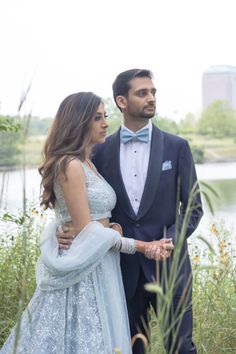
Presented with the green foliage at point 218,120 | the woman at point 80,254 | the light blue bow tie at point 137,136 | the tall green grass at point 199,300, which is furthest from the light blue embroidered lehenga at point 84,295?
the green foliage at point 218,120

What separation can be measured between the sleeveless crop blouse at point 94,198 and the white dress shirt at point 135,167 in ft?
0.42

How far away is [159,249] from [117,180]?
0.43m

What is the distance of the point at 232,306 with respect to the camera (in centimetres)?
401

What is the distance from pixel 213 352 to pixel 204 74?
1715 centimetres

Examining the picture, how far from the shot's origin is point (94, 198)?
3.06 m

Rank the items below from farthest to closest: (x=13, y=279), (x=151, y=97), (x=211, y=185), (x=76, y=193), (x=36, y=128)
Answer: (x=13, y=279) < (x=36, y=128) < (x=151, y=97) < (x=76, y=193) < (x=211, y=185)

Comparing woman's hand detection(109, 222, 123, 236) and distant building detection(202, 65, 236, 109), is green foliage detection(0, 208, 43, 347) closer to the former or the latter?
woman's hand detection(109, 222, 123, 236)

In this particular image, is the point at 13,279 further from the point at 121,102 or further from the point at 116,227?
the point at 121,102

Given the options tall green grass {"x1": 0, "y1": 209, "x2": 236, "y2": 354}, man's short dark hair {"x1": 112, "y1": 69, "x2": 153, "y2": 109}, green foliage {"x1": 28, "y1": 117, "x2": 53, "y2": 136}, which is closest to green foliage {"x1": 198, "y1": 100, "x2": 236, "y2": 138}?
green foliage {"x1": 28, "y1": 117, "x2": 53, "y2": 136}

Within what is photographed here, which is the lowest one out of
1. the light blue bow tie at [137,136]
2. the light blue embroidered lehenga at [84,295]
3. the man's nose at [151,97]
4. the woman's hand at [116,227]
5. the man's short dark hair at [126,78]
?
the light blue embroidered lehenga at [84,295]

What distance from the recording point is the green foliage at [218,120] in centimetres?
2133

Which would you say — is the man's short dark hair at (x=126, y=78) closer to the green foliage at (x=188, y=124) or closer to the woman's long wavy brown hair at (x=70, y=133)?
the woman's long wavy brown hair at (x=70, y=133)

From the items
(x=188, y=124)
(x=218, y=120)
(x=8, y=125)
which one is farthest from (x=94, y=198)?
(x=218, y=120)

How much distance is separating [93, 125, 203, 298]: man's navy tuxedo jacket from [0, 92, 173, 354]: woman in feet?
0.41
